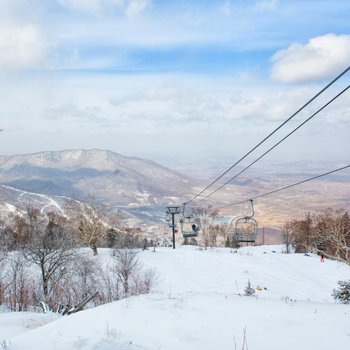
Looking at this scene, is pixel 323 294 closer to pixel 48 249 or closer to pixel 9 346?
pixel 48 249

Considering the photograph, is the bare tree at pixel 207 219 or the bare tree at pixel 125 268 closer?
the bare tree at pixel 125 268

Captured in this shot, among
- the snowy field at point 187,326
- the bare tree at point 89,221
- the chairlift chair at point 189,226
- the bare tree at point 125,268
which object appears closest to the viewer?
the snowy field at point 187,326

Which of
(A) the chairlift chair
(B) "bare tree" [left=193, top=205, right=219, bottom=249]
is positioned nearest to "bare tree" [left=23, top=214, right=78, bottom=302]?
(A) the chairlift chair

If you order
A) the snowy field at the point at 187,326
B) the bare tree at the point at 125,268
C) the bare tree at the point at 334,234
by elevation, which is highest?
the bare tree at the point at 334,234

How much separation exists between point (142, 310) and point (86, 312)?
1487 mm

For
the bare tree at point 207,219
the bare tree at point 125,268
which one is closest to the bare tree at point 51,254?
the bare tree at point 125,268

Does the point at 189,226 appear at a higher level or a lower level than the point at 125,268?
higher

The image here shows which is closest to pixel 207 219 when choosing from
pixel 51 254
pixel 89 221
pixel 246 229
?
pixel 89 221

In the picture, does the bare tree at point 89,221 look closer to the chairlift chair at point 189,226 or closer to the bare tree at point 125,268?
the bare tree at point 125,268

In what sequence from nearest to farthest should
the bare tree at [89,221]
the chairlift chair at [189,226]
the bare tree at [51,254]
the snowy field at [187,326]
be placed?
the snowy field at [187,326]
the chairlift chair at [189,226]
the bare tree at [51,254]
the bare tree at [89,221]

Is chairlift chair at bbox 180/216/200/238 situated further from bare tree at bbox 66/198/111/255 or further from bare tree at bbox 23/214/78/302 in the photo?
bare tree at bbox 66/198/111/255

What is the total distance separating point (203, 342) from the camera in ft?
31.0

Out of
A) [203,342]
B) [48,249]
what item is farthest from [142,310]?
[48,249]

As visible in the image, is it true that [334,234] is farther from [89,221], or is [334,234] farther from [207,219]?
[207,219]
